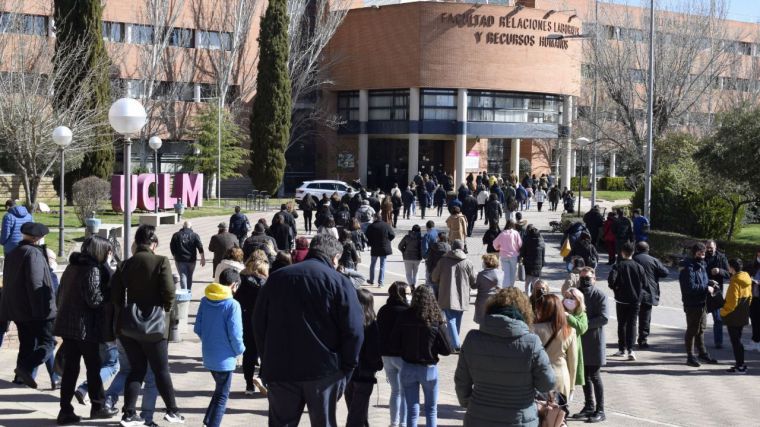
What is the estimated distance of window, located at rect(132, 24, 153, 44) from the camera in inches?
1946

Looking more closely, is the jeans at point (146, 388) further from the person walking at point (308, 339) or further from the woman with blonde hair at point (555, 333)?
the woman with blonde hair at point (555, 333)

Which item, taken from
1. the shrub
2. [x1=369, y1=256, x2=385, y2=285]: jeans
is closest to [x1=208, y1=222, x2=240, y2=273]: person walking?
[x1=369, y1=256, x2=385, y2=285]: jeans

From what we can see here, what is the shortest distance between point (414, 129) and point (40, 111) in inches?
1109

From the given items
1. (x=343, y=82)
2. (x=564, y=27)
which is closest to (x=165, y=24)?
(x=343, y=82)

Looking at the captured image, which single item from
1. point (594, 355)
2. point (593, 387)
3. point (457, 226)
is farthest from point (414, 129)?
point (594, 355)

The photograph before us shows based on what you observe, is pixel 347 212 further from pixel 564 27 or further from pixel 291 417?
pixel 564 27

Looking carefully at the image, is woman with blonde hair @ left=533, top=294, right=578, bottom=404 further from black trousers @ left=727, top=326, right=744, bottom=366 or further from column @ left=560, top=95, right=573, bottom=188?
column @ left=560, top=95, right=573, bottom=188

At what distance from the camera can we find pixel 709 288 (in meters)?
13.6

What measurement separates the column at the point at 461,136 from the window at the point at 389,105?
120 inches

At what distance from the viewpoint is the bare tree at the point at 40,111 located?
29.8m

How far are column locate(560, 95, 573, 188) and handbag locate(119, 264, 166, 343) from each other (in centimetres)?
5003

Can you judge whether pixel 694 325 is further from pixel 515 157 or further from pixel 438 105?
pixel 515 157

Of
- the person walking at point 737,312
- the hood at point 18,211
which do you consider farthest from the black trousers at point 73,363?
the person walking at point 737,312

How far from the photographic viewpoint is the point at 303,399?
6.37 meters
